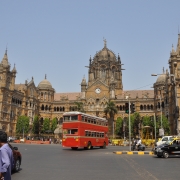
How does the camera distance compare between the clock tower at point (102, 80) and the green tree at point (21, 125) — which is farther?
the clock tower at point (102, 80)

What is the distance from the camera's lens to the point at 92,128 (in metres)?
34.0

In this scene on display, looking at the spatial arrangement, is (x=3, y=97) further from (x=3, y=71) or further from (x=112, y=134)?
(x=112, y=134)

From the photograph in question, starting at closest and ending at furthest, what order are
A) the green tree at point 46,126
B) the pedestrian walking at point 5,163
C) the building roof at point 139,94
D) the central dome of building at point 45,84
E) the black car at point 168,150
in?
the pedestrian walking at point 5,163 → the black car at point 168,150 → the green tree at point 46,126 → the building roof at point 139,94 → the central dome of building at point 45,84

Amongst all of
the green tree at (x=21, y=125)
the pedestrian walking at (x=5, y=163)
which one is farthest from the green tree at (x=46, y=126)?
the pedestrian walking at (x=5, y=163)

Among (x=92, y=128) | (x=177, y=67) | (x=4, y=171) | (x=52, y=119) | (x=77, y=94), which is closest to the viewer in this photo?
(x=4, y=171)

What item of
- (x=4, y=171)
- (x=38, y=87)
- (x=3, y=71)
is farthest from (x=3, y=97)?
(x=4, y=171)

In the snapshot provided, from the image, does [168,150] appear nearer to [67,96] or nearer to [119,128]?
[119,128]

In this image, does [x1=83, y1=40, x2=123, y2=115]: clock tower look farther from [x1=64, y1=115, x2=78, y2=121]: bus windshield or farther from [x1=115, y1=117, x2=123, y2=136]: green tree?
[x1=64, y1=115, x2=78, y2=121]: bus windshield

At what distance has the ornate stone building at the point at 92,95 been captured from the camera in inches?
2662

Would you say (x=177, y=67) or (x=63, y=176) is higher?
(x=177, y=67)

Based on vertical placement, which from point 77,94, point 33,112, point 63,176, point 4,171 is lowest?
point 63,176

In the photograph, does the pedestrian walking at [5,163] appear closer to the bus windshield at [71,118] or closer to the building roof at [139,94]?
the bus windshield at [71,118]

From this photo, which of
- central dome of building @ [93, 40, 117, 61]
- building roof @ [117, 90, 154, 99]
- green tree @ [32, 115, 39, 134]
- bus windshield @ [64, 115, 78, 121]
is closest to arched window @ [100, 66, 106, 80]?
central dome of building @ [93, 40, 117, 61]

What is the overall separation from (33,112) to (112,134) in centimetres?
Answer: 2609
